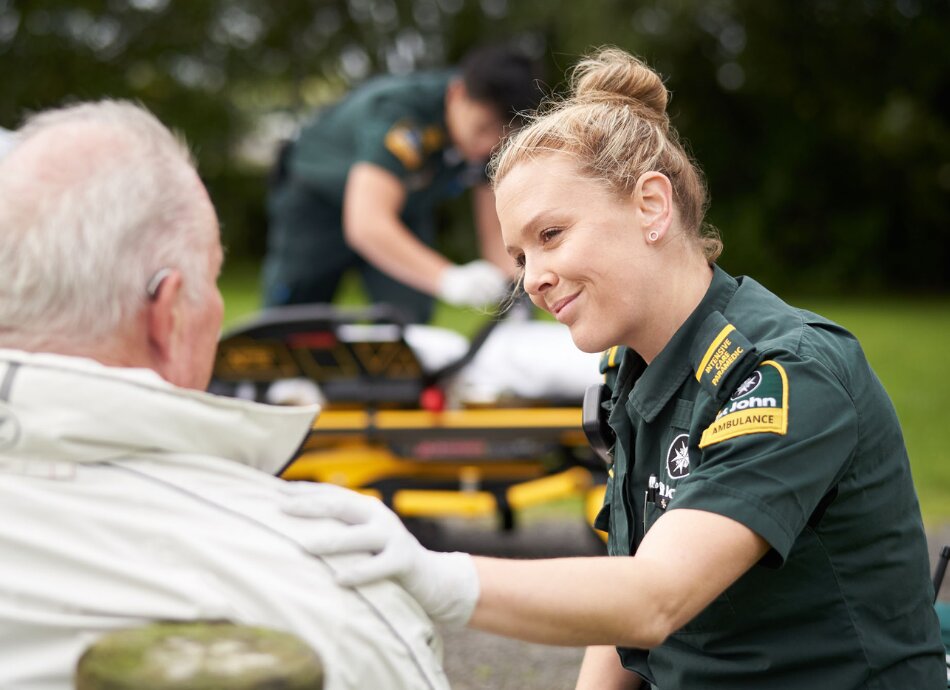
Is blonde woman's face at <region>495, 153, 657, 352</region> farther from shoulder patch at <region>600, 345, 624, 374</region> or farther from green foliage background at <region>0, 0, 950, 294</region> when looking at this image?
green foliage background at <region>0, 0, 950, 294</region>

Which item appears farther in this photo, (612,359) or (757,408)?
(612,359)

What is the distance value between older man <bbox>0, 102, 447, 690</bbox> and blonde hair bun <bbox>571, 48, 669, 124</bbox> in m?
0.78

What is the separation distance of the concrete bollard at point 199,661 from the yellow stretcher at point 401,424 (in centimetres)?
340

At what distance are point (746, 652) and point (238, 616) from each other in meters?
0.77

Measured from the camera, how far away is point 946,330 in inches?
587

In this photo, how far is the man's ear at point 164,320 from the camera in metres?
1.29

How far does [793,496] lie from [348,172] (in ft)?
12.6

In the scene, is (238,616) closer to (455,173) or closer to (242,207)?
(455,173)

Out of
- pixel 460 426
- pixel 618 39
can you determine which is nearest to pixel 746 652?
pixel 460 426

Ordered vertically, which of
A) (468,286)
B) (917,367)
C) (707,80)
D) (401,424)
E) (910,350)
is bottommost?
(707,80)

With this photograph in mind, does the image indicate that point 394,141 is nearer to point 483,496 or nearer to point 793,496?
point 483,496

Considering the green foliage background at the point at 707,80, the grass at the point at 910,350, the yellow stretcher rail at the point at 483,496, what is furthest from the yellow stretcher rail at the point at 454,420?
the green foliage background at the point at 707,80

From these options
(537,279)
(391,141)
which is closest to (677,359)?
(537,279)

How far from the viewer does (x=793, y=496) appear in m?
1.48
